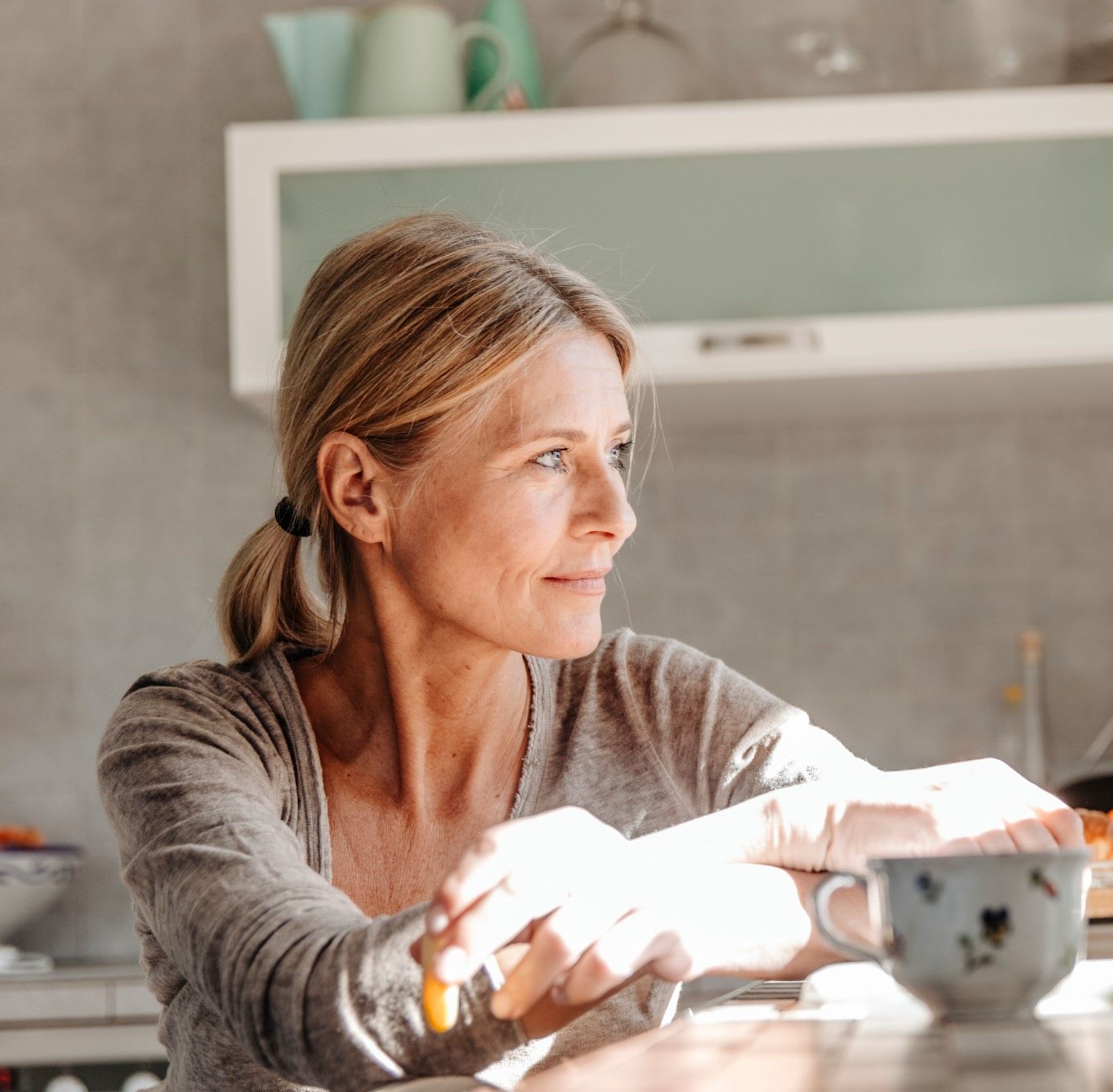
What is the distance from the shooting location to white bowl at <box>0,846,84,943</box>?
2.38 m

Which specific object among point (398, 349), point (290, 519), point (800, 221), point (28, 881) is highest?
point (800, 221)

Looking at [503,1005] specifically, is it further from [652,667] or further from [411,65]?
[411,65]

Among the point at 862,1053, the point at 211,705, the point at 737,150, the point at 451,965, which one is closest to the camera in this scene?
the point at 862,1053

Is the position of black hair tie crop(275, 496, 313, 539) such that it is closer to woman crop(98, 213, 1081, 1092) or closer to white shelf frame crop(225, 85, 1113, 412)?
woman crop(98, 213, 1081, 1092)

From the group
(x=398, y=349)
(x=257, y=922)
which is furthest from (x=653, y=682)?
(x=257, y=922)

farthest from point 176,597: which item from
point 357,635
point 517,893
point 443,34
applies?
point 517,893

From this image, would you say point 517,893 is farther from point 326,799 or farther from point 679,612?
point 679,612

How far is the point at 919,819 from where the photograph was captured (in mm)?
916

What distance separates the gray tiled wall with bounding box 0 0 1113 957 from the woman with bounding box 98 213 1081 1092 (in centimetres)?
136

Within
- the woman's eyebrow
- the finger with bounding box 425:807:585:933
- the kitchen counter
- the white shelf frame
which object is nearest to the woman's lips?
the woman's eyebrow

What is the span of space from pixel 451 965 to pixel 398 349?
0.64 metres

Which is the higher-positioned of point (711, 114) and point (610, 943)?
point (711, 114)

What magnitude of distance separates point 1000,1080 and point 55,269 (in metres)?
2.68

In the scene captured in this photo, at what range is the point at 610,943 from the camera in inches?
28.3
